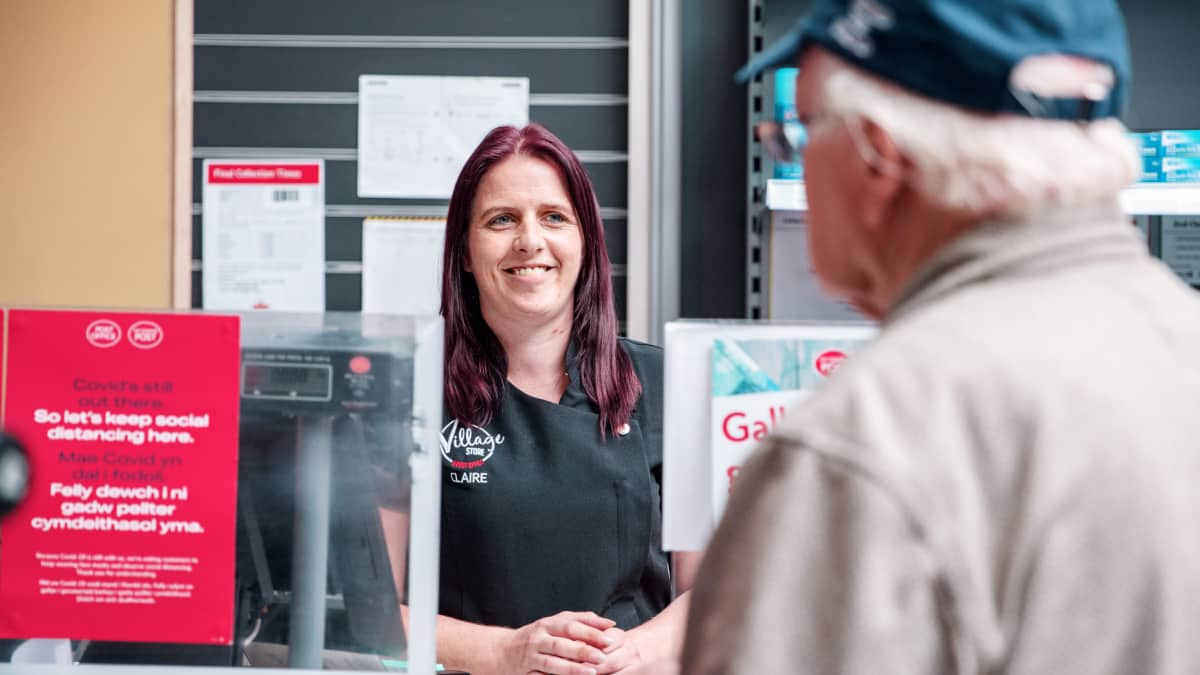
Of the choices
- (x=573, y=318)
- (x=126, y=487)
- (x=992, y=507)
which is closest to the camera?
(x=992, y=507)

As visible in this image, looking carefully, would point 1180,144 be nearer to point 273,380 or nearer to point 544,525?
point 544,525

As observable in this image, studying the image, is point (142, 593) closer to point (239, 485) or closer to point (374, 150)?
point (239, 485)

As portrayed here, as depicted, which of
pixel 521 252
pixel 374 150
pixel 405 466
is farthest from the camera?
pixel 374 150

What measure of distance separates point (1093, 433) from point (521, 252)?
1304mm

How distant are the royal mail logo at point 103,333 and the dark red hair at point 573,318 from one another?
692mm

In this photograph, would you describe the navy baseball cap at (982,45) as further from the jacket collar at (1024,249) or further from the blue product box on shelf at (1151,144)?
the blue product box on shelf at (1151,144)

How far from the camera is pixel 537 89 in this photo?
2518mm

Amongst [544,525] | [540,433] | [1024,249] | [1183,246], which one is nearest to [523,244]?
[540,433]

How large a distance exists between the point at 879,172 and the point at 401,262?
1918 mm

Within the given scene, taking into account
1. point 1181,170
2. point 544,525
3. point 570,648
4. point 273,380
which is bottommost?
point 570,648

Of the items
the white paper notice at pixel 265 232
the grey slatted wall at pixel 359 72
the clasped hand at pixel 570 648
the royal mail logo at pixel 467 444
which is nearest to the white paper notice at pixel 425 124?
the grey slatted wall at pixel 359 72

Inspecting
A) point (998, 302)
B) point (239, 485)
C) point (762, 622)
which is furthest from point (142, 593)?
point (998, 302)

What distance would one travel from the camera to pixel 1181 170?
2025mm

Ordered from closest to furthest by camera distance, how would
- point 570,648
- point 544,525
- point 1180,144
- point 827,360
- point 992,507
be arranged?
point 992,507 → point 827,360 → point 570,648 → point 544,525 → point 1180,144
